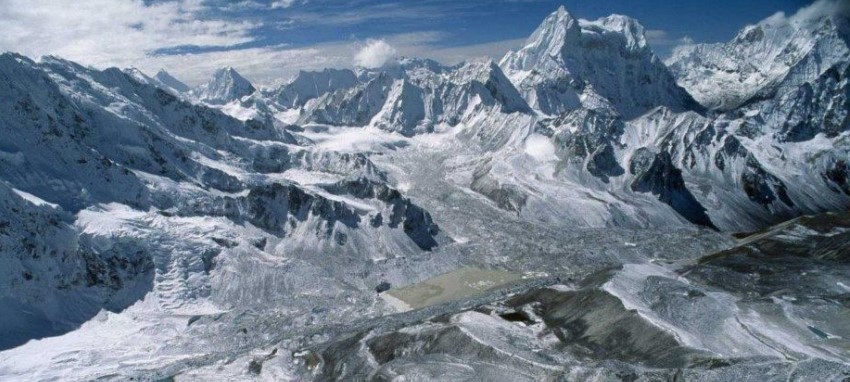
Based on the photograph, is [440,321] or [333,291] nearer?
[440,321]

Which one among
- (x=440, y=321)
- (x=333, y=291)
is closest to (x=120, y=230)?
(x=333, y=291)

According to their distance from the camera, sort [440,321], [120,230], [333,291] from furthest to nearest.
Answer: [120,230]
[333,291]
[440,321]

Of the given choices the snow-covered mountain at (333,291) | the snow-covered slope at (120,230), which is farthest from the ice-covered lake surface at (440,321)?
the snow-covered slope at (120,230)

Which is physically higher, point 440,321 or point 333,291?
point 440,321

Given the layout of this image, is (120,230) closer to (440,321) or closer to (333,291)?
(333,291)

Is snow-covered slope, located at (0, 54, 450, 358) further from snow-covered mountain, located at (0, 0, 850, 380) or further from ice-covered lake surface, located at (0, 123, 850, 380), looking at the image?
ice-covered lake surface, located at (0, 123, 850, 380)

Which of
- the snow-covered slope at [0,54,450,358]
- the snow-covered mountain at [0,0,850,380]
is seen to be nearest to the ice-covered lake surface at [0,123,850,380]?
the snow-covered mountain at [0,0,850,380]

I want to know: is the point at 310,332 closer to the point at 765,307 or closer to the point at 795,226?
the point at 765,307

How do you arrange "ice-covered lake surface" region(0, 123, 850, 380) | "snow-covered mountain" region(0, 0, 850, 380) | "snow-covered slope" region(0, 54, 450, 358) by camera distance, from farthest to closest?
"snow-covered slope" region(0, 54, 450, 358) < "snow-covered mountain" region(0, 0, 850, 380) < "ice-covered lake surface" region(0, 123, 850, 380)

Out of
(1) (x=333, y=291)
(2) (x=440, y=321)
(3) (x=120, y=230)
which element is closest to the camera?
(2) (x=440, y=321)

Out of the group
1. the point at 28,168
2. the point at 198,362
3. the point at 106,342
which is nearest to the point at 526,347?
the point at 198,362

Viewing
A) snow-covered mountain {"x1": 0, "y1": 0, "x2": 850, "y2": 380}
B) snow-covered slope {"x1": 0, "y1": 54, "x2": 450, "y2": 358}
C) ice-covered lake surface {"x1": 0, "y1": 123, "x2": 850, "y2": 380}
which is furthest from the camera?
snow-covered slope {"x1": 0, "y1": 54, "x2": 450, "y2": 358}
